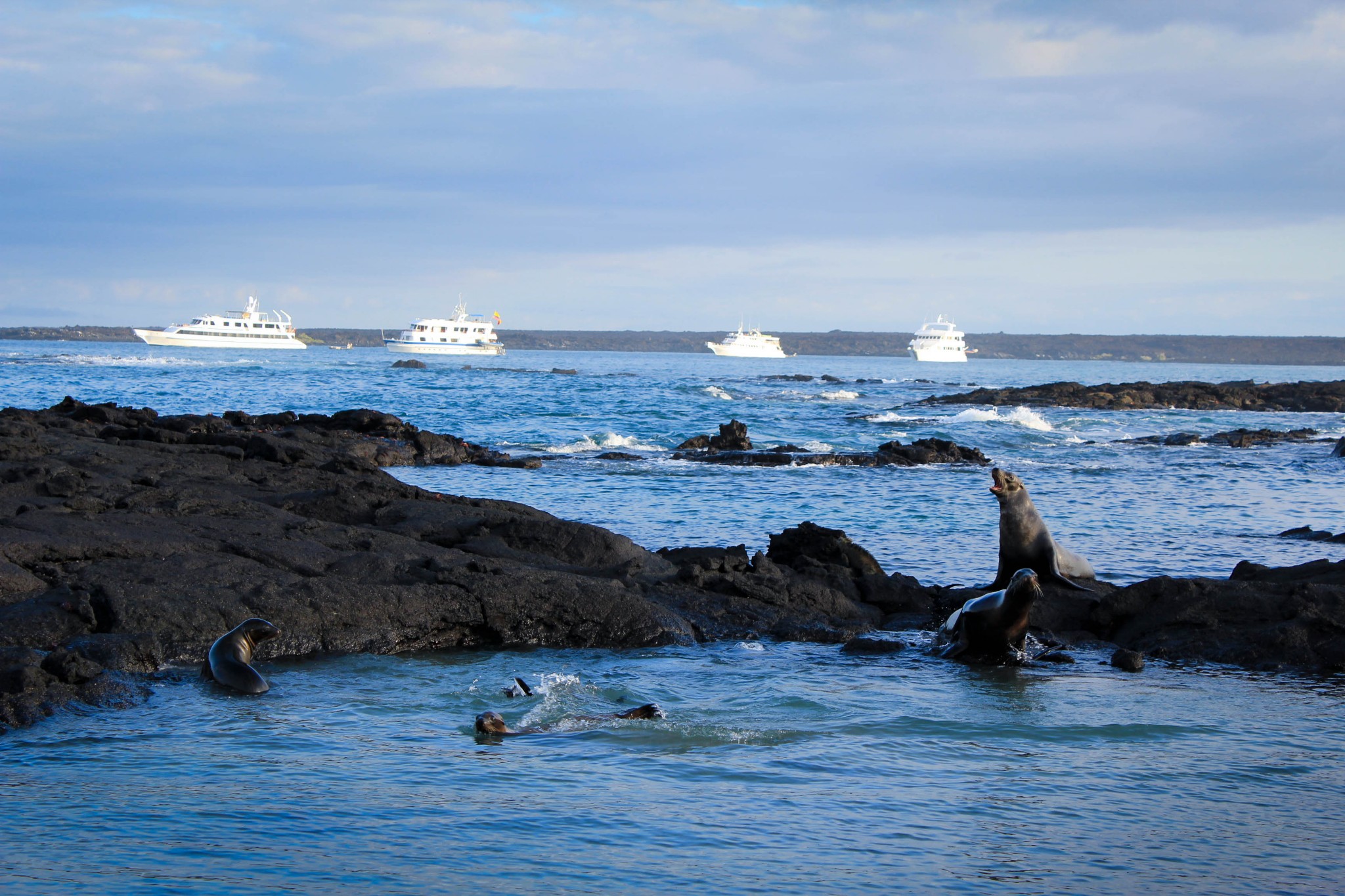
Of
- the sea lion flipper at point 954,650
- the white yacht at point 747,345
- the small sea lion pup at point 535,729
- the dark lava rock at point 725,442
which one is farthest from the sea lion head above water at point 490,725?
the white yacht at point 747,345

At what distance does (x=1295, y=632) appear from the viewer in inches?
337

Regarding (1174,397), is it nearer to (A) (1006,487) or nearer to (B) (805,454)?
(B) (805,454)

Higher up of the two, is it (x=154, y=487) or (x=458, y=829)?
(x=154, y=487)

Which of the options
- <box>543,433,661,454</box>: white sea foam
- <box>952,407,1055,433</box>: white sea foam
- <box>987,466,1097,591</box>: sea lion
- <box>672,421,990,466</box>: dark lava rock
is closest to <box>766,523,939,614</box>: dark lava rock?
<box>987,466,1097,591</box>: sea lion

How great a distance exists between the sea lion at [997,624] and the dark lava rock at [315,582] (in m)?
1.12

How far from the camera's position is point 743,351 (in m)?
174

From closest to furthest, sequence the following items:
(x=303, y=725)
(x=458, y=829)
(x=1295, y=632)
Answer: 1. (x=458, y=829)
2. (x=303, y=725)
3. (x=1295, y=632)

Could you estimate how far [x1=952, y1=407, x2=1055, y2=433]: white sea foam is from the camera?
42963 mm

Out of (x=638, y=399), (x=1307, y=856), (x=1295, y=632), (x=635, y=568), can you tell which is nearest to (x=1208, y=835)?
(x=1307, y=856)

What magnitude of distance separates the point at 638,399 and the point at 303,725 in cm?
4914

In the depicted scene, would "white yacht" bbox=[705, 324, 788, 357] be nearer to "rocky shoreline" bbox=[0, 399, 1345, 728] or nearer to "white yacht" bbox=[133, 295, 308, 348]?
"white yacht" bbox=[133, 295, 308, 348]

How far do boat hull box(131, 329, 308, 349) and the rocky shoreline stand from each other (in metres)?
121

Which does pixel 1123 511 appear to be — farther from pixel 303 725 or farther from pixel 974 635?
pixel 303 725

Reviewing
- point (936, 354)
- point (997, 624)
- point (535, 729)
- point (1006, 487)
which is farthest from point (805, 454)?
point (936, 354)
